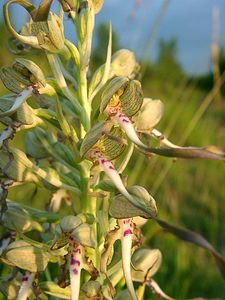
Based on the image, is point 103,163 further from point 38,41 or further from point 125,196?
point 38,41

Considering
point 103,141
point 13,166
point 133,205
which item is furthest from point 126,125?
→ point 13,166

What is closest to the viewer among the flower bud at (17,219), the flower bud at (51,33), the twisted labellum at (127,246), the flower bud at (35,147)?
the twisted labellum at (127,246)

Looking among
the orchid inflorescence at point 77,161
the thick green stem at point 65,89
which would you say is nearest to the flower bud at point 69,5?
the orchid inflorescence at point 77,161

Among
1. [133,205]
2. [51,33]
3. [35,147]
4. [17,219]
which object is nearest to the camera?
[133,205]

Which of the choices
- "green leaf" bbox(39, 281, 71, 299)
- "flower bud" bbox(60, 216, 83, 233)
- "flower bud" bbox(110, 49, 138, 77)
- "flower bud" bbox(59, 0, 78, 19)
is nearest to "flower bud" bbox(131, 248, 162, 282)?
"green leaf" bbox(39, 281, 71, 299)

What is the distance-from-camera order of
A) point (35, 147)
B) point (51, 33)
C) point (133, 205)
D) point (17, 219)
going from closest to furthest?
1. point (133, 205)
2. point (51, 33)
3. point (17, 219)
4. point (35, 147)

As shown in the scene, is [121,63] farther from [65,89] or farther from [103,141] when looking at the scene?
[103,141]

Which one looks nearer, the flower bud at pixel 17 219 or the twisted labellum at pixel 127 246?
the twisted labellum at pixel 127 246

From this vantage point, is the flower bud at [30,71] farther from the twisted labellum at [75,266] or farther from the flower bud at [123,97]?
the twisted labellum at [75,266]
